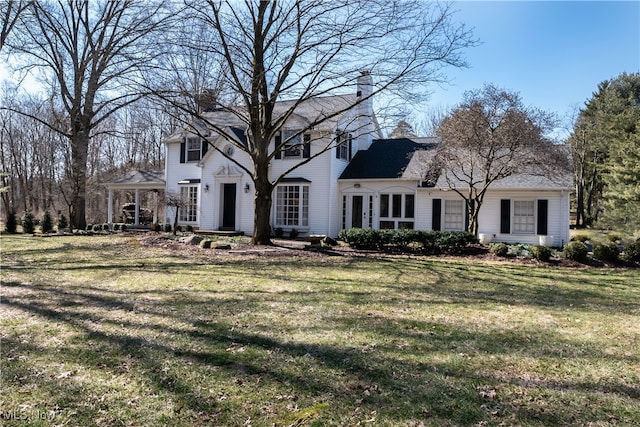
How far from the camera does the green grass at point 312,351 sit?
320 cm

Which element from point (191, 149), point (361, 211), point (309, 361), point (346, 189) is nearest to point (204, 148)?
point (191, 149)

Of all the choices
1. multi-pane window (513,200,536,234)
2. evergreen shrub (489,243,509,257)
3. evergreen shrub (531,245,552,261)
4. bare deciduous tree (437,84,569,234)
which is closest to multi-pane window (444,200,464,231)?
multi-pane window (513,200,536,234)

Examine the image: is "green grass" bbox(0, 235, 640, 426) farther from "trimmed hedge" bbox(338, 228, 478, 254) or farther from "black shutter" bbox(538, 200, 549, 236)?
"black shutter" bbox(538, 200, 549, 236)

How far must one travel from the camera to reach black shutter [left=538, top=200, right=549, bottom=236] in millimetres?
16727

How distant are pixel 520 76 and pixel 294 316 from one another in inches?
569

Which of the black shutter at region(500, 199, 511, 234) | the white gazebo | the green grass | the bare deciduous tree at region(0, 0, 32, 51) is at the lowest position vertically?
the green grass

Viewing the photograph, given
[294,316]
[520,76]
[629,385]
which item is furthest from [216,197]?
[629,385]

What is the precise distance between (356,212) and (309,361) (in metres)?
15.7

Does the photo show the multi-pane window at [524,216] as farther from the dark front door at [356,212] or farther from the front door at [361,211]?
the dark front door at [356,212]

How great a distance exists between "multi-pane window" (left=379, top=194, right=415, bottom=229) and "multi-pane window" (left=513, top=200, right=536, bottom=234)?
4136mm

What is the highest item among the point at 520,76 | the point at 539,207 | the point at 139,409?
the point at 520,76

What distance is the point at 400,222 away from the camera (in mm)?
18828

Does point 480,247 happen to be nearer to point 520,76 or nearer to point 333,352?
point 520,76

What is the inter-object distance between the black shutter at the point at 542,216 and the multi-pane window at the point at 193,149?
1597cm
